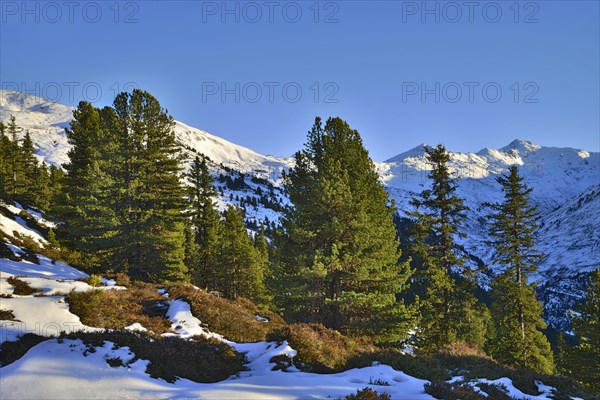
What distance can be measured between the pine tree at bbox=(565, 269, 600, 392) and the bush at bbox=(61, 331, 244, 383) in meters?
26.6

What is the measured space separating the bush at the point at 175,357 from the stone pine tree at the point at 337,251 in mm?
6444

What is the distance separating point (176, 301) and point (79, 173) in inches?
756

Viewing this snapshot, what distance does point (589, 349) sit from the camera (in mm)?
27781

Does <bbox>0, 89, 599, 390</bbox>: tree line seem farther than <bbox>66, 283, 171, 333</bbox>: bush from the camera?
Yes

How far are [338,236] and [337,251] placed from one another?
60.3 inches

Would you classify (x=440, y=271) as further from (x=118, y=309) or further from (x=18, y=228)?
(x=18, y=228)

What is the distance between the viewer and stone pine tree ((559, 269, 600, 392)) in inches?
1041

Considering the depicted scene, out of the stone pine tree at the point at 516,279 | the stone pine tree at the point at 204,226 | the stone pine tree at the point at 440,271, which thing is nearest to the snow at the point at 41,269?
the stone pine tree at the point at 204,226

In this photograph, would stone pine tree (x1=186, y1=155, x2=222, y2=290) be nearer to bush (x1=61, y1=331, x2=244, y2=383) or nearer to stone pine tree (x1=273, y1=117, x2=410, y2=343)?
stone pine tree (x1=273, y1=117, x2=410, y2=343)

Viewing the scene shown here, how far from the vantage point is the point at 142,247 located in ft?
86.4

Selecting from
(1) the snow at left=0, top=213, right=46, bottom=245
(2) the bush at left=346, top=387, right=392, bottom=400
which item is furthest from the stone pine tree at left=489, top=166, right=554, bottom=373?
(1) the snow at left=0, top=213, right=46, bottom=245

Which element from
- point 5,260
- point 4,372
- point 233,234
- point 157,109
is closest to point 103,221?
point 5,260

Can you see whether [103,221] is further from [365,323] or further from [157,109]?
[365,323]

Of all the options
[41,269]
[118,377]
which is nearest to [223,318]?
[118,377]
